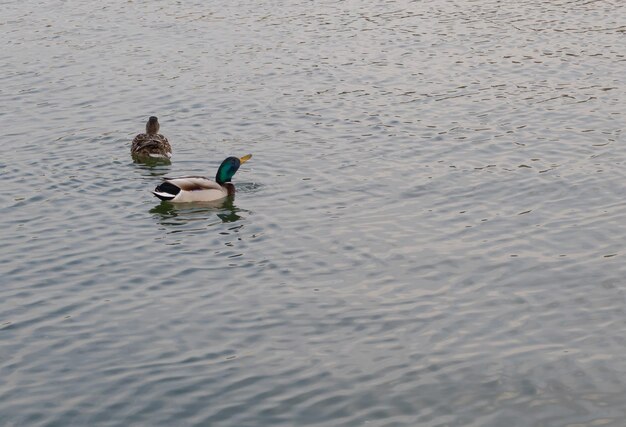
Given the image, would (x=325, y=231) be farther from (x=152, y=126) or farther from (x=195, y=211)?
(x=152, y=126)

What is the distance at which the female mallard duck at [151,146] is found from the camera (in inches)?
995

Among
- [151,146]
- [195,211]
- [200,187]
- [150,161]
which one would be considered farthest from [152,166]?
[195,211]

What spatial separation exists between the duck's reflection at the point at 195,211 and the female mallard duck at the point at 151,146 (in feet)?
Answer: 8.16

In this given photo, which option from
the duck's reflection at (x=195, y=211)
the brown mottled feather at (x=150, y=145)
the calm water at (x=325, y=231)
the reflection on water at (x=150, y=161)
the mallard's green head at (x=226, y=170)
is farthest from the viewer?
the reflection on water at (x=150, y=161)

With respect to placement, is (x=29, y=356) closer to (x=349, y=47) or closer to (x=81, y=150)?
(x=81, y=150)

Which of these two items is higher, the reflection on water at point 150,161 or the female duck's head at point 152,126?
the female duck's head at point 152,126

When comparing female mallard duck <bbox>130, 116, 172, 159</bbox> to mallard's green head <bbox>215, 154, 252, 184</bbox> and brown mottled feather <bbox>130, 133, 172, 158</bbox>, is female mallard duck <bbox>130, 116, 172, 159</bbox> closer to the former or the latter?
brown mottled feather <bbox>130, 133, 172, 158</bbox>

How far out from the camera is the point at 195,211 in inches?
912

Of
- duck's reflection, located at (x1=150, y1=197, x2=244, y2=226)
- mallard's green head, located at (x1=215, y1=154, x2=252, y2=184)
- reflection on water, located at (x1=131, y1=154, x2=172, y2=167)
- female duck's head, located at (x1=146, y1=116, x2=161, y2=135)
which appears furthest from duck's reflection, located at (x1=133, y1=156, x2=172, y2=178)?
duck's reflection, located at (x1=150, y1=197, x2=244, y2=226)

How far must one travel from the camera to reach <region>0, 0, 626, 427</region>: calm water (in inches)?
570

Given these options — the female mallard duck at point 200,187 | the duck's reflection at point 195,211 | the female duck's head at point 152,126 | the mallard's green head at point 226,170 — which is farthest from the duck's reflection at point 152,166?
the duck's reflection at point 195,211

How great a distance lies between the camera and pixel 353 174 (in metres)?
23.9

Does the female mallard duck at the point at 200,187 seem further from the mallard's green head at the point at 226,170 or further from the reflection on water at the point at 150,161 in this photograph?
the reflection on water at the point at 150,161

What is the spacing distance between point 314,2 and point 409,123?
672 inches
